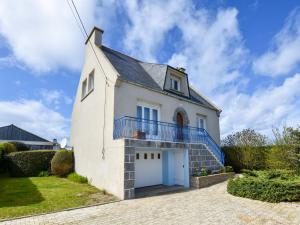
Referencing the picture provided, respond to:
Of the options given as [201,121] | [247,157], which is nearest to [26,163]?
[201,121]

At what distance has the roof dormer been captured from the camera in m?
15.1

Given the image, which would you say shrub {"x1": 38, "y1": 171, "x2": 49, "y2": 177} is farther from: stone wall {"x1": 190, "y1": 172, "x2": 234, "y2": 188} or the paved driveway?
stone wall {"x1": 190, "y1": 172, "x2": 234, "y2": 188}

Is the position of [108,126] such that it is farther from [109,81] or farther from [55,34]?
[55,34]

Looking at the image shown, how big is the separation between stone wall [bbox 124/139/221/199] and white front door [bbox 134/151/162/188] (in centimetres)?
119

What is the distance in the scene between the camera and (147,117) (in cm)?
1287

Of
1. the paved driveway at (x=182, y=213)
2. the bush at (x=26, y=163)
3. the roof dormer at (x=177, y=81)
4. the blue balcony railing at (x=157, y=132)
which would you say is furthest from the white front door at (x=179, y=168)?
the bush at (x=26, y=163)

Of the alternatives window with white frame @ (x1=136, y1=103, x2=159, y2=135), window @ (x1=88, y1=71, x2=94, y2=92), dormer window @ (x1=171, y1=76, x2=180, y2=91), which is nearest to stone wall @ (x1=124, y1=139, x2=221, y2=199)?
window with white frame @ (x1=136, y1=103, x2=159, y2=135)

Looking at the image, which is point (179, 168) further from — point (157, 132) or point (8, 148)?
point (8, 148)

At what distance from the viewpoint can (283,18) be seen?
30.8 feet

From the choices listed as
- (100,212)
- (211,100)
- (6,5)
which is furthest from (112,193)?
(211,100)

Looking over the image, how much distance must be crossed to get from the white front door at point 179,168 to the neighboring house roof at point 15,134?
879 inches

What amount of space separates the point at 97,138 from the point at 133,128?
2.73 metres

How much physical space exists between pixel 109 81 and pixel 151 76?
14.5 feet

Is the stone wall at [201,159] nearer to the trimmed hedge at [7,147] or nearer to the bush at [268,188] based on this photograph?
the bush at [268,188]
